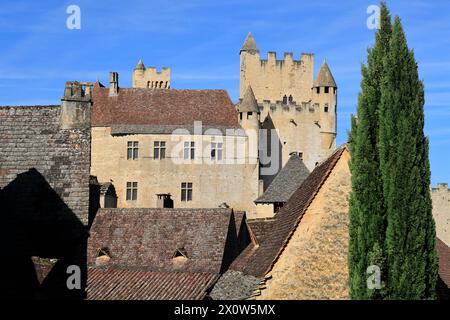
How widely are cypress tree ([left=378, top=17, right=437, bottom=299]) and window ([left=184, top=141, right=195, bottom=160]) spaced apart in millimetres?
43888

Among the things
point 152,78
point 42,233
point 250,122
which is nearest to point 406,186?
point 42,233

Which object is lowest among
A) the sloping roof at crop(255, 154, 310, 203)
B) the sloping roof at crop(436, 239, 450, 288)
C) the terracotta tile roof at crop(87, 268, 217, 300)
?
the terracotta tile roof at crop(87, 268, 217, 300)

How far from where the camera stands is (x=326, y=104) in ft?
221

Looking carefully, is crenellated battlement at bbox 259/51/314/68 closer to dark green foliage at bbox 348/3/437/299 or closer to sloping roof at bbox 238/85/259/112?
sloping roof at bbox 238/85/259/112

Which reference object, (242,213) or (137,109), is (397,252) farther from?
(137,109)

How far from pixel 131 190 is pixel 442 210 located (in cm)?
2500

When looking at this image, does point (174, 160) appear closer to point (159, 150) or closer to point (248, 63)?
point (159, 150)

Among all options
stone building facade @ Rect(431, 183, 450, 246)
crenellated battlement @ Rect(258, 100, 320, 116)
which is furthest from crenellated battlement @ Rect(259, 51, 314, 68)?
stone building facade @ Rect(431, 183, 450, 246)

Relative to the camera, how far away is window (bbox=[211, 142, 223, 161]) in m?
60.4

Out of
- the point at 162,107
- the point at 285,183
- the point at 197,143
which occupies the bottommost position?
the point at 285,183

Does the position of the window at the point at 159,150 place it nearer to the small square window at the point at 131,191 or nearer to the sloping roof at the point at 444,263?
the small square window at the point at 131,191

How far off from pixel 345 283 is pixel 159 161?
42434mm

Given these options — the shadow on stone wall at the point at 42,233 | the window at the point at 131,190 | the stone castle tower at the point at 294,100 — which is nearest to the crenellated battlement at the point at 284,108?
the stone castle tower at the point at 294,100

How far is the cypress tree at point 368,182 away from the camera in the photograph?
1642 cm
